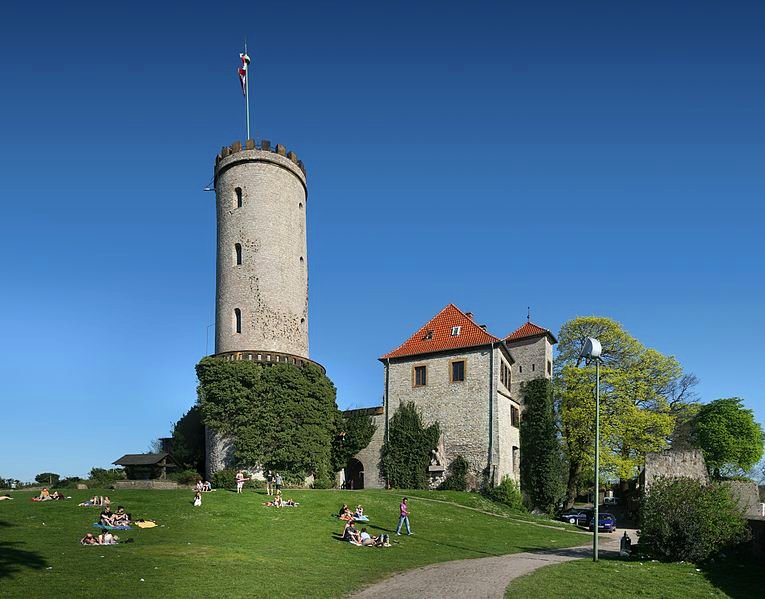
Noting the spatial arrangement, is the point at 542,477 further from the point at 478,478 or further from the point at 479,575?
the point at 479,575

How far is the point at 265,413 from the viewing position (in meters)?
35.4

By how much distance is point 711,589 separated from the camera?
1483 centimetres

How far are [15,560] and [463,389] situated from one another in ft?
98.8

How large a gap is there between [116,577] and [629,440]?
38393 millimetres

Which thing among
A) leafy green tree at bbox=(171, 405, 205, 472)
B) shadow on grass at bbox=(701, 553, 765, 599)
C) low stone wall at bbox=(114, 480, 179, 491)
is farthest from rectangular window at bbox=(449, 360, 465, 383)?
shadow on grass at bbox=(701, 553, 765, 599)

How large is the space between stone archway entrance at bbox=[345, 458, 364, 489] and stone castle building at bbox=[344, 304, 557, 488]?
0.06m

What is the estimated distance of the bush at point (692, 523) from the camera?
1858 centimetres

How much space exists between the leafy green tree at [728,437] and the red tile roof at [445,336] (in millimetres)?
27236

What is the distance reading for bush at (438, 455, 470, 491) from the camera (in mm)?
39031

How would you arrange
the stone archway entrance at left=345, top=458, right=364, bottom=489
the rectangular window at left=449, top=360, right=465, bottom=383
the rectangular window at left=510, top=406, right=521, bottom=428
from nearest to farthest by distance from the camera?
the rectangular window at left=449, top=360, right=465, bottom=383 → the rectangular window at left=510, top=406, right=521, bottom=428 → the stone archway entrance at left=345, top=458, right=364, bottom=489

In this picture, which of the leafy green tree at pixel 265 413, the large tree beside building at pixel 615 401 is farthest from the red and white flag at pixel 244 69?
the large tree beside building at pixel 615 401

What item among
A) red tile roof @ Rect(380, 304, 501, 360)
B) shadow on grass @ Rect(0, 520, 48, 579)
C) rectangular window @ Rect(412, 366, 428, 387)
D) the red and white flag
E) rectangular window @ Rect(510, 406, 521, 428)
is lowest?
shadow on grass @ Rect(0, 520, 48, 579)

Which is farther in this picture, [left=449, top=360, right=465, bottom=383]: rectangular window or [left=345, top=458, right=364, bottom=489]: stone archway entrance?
[left=345, top=458, right=364, bottom=489]: stone archway entrance

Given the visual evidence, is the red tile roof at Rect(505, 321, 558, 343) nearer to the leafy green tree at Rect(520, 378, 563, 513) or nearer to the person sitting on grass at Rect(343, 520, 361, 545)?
the leafy green tree at Rect(520, 378, 563, 513)
